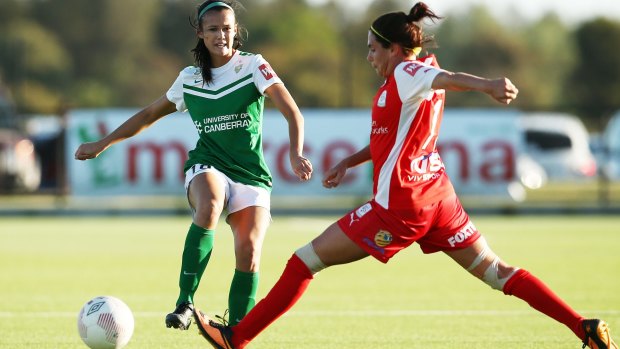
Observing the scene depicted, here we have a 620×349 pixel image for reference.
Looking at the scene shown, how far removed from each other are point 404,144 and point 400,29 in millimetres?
650

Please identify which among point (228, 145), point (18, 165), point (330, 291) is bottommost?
point (18, 165)

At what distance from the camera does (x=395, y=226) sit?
6.67m

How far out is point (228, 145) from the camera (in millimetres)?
7594

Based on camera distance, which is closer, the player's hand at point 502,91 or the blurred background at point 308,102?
the player's hand at point 502,91

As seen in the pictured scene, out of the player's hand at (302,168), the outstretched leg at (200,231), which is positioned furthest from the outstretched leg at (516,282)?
the outstretched leg at (200,231)

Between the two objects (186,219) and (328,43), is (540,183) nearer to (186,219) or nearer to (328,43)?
(186,219)

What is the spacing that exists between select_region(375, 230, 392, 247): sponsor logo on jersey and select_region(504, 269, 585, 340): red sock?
0.81 meters

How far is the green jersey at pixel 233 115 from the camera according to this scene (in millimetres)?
7594

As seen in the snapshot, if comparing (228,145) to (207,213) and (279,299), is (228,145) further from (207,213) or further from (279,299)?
(279,299)

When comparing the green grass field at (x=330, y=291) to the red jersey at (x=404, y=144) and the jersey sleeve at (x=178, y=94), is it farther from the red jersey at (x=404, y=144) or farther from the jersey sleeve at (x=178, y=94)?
the jersey sleeve at (x=178, y=94)

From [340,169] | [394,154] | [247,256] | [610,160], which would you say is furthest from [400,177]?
[610,160]

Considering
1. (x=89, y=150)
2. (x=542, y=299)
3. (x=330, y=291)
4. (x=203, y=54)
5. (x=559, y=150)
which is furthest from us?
(x=559, y=150)

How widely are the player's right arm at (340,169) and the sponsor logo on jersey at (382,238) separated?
0.61 meters

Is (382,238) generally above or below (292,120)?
below
